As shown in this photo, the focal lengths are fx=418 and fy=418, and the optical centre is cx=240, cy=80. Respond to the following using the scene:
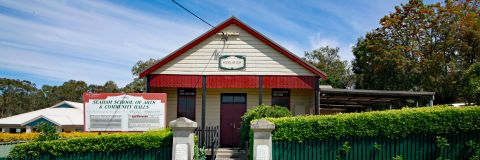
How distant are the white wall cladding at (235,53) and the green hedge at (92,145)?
6.18 metres

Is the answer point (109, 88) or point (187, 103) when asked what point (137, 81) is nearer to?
point (109, 88)

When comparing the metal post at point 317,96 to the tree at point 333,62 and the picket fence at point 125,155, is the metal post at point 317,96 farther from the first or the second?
the tree at point 333,62

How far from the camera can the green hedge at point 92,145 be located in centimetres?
1068

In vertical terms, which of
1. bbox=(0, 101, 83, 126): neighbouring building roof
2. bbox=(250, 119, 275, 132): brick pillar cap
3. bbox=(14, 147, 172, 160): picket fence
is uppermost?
bbox=(250, 119, 275, 132): brick pillar cap

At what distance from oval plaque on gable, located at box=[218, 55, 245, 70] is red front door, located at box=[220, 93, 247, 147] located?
1.95 meters

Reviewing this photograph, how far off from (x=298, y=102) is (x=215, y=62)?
169 inches

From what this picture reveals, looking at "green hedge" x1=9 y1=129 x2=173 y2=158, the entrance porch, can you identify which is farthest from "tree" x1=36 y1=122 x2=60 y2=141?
the entrance porch

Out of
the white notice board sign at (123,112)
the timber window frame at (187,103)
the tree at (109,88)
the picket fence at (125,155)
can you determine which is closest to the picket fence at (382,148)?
the picket fence at (125,155)

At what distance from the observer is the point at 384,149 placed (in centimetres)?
1085

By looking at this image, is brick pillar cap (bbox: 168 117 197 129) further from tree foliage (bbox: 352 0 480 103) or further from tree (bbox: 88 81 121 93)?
tree (bbox: 88 81 121 93)

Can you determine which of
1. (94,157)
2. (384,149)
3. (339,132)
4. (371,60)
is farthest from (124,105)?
(371,60)

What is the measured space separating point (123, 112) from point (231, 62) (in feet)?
16.2

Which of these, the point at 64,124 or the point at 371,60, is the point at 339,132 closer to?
the point at 371,60

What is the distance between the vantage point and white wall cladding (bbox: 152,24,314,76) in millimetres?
16703
